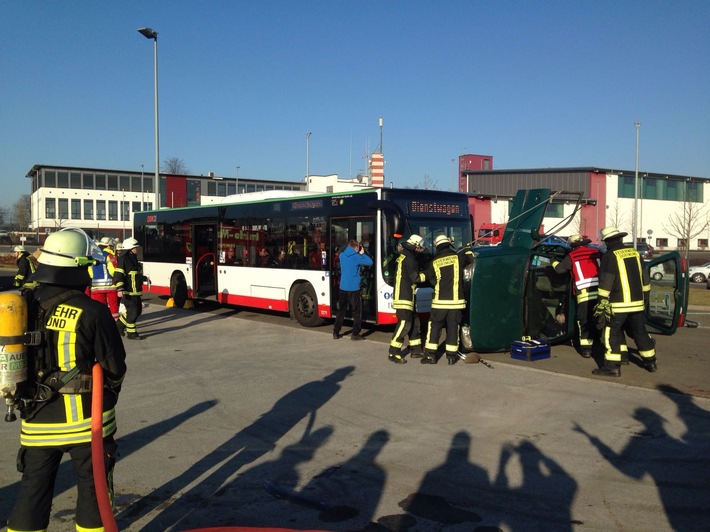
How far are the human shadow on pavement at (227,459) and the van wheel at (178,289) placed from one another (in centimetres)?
1052

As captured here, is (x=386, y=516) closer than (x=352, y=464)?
Yes

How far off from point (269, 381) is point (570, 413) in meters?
3.90

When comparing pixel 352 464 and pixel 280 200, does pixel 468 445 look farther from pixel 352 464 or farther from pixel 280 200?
pixel 280 200

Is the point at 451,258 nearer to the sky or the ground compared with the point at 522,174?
nearer to the ground

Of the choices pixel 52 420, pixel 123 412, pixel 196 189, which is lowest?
pixel 123 412

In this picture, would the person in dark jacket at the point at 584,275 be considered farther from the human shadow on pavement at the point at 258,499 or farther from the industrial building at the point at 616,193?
the industrial building at the point at 616,193

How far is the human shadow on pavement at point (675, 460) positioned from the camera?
459 centimetres

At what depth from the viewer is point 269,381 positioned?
28.3 feet

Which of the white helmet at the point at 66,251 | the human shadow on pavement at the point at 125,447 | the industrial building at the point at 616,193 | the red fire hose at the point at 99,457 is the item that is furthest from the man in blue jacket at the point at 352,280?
the industrial building at the point at 616,193

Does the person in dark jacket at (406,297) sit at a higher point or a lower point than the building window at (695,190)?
lower

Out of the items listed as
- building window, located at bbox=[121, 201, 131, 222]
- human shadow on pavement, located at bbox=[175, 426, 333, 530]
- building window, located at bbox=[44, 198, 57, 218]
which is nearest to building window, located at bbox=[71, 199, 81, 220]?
building window, located at bbox=[44, 198, 57, 218]

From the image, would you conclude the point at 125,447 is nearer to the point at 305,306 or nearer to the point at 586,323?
the point at 586,323

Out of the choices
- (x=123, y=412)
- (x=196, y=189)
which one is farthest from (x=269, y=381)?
(x=196, y=189)

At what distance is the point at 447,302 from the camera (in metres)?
9.54
